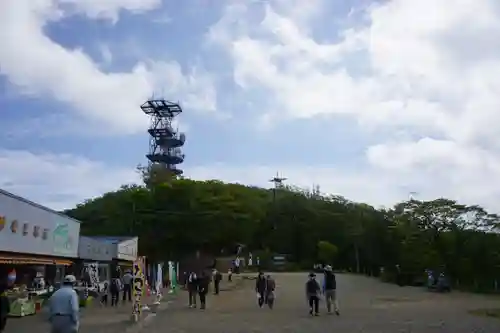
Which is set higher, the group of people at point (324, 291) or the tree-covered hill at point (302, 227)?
the tree-covered hill at point (302, 227)

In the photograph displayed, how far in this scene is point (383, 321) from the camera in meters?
17.5

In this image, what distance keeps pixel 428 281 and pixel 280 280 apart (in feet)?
35.4

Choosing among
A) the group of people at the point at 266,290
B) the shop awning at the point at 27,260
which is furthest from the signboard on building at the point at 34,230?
the group of people at the point at 266,290

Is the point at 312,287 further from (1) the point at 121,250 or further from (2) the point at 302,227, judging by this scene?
(2) the point at 302,227

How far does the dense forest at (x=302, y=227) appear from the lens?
127ft

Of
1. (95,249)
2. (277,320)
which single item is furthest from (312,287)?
(95,249)

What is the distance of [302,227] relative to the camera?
7138 centimetres

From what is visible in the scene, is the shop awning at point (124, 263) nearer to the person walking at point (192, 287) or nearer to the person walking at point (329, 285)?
the person walking at point (192, 287)

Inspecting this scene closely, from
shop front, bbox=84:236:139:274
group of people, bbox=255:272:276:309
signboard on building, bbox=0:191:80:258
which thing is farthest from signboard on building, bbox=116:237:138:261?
group of people, bbox=255:272:276:309

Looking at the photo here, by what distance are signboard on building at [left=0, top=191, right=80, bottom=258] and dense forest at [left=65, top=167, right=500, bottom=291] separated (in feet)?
75.5

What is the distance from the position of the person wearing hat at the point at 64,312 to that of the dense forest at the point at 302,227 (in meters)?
32.5

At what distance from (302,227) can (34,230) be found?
50707mm

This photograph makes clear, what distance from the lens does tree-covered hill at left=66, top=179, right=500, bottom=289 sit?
38625 mm

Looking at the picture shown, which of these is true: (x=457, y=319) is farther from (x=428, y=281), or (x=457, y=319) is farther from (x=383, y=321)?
(x=428, y=281)
